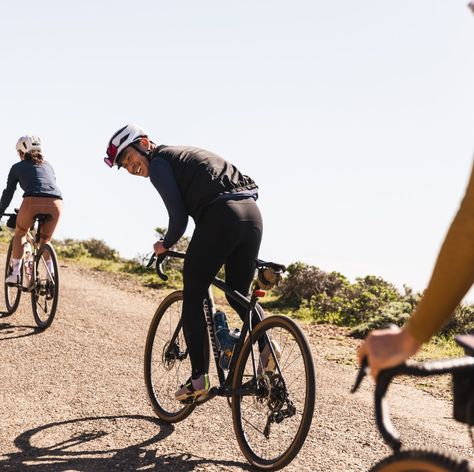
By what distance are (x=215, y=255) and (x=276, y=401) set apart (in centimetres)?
107

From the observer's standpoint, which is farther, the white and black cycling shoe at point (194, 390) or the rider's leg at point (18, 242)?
the rider's leg at point (18, 242)

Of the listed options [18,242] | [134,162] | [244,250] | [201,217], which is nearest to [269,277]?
[244,250]

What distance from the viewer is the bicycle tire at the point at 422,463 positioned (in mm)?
1892

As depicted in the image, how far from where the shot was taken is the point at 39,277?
902 cm

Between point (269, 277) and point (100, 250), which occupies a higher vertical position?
point (269, 277)

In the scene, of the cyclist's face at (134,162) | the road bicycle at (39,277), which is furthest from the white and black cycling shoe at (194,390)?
the road bicycle at (39,277)

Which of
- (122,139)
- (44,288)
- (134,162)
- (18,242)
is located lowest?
(44,288)

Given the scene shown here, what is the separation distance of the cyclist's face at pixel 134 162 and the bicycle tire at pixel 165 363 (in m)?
1.02

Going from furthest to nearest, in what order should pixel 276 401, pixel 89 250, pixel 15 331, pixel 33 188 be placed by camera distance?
pixel 89 250 < pixel 33 188 < pixel 15 331 < pixel 276 401

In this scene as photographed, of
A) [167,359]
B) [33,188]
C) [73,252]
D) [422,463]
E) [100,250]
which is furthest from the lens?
[100,250]

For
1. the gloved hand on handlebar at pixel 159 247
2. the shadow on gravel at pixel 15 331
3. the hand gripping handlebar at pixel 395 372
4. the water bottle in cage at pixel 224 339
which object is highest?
the gloved hand on handlebar at pixel 159 247

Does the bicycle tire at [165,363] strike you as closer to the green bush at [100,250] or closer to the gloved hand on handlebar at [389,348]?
the gloved hand on handlebar at [389,348]

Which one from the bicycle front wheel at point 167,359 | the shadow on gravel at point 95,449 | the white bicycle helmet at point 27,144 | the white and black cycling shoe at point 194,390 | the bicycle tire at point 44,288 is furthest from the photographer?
the white bicycle helmet at point 27,144

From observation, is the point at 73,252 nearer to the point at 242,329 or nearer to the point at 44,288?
the point at 44,288
